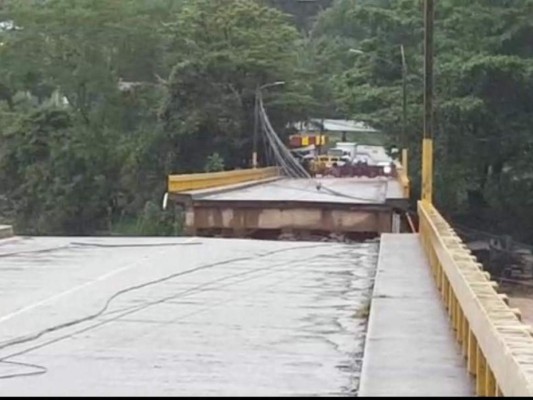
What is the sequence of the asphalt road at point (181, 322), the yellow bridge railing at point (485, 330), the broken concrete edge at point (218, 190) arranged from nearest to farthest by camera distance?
1. the yellow bridge railing at point (485, 330)
2. the asphalt road at point (181, 322)
3. the broken concrete edge at point (218, 190)

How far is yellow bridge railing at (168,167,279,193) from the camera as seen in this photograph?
4006cm

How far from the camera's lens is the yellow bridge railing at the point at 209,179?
40062 mm

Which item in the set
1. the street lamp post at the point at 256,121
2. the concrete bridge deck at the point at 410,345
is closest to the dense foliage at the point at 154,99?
the street lamp post at the point at 256,121

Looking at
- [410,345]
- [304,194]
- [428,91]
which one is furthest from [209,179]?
[410,345]

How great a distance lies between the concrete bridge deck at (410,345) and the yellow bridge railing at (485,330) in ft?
0.54

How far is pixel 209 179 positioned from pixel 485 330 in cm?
3653

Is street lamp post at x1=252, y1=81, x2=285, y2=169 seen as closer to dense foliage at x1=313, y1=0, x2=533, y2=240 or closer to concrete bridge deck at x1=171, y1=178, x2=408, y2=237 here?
dense foliage at x1=313, y1=0, x2=533, y2=240

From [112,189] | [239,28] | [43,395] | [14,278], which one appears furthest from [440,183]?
[43,395]

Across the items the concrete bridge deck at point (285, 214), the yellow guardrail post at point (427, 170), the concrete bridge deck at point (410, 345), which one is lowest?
the concrete bridge deck at point (285, 214)

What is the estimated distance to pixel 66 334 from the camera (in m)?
13.0

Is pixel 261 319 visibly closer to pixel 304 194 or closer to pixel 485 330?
pixel 485 330

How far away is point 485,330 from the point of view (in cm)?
844

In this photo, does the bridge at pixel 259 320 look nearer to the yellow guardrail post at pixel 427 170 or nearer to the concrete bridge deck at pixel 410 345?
the concrete bridge deck at pixel 410 345

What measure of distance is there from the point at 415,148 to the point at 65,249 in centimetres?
3440
